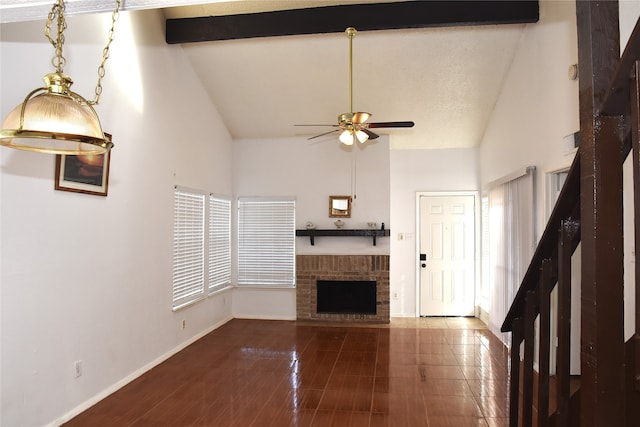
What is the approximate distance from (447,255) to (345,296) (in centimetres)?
185

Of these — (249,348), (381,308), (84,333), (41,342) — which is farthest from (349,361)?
(41,342)

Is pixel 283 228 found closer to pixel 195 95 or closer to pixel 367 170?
pixel 367 170

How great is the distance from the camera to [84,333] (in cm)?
358

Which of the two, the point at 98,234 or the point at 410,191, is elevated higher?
the point at 410,191

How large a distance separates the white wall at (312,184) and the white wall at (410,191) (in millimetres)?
552

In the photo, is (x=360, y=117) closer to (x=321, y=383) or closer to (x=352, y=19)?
(x=352, y=19)

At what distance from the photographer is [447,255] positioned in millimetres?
7242

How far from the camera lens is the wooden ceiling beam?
4.47m

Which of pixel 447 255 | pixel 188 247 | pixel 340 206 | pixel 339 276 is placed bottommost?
pixel 339 276

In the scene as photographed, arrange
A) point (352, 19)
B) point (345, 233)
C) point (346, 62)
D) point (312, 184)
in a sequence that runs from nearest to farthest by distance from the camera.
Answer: point (352, 19)
point (346, 62)
point (345, 233)
point (312, 184)

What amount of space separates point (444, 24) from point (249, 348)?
439cm

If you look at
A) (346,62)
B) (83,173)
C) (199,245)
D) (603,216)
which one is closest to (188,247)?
(199,245)

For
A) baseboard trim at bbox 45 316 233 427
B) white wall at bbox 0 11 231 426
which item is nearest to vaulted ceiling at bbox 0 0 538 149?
white wall at bbox 0 11 231 426

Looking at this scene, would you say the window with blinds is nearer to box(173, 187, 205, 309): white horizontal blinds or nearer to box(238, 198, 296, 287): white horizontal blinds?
box(173, 187, 205, 309): white horizontal blinds
